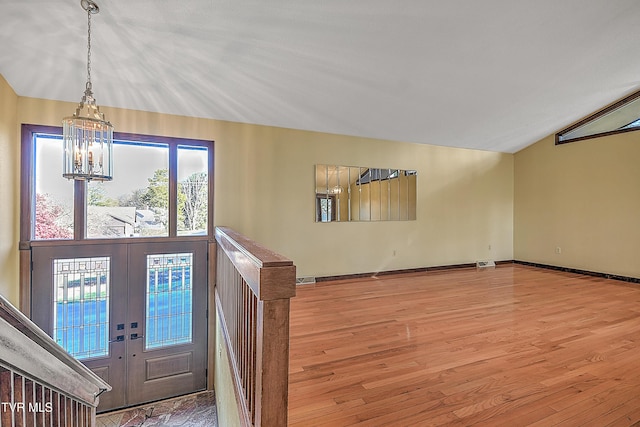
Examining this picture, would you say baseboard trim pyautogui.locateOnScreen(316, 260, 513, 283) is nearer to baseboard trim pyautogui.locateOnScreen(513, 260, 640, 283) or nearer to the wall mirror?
baseboard trim pyautogui.locateOnScreen(513, 260, 640, 283)

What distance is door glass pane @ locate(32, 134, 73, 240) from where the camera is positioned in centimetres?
357

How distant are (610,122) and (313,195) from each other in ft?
17.8

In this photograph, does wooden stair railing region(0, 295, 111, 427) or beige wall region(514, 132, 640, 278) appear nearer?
wooden stair railing region(0, 295, 111, 427)

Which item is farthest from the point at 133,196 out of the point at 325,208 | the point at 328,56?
the point at 328,56

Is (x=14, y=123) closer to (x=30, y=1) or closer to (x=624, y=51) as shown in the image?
(x=30, y=1)

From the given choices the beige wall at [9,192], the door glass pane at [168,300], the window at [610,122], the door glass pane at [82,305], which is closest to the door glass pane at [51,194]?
the beige wall at [9,192]

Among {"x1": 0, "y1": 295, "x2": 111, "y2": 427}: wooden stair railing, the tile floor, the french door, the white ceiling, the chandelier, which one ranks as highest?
the white ceiling

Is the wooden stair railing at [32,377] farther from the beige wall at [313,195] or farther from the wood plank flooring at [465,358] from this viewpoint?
the beige wall at [313,195]

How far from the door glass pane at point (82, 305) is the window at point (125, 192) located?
0.38m

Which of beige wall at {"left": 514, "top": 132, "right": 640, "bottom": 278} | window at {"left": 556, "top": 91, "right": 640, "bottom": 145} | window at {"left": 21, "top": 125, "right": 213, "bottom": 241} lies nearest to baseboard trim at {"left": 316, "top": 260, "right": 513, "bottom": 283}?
beige wall at {"left": 514, "top": 132, "right": 640, "bottom": 278}

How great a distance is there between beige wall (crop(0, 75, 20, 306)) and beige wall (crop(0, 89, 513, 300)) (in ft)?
0.52

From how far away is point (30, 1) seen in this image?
86.2 inches

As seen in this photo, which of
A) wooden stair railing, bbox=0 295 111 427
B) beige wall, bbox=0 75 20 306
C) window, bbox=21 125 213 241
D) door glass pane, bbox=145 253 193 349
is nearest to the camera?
wooden stair railing, bbox=0 295 111 427

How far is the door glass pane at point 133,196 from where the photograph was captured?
12.6ft
